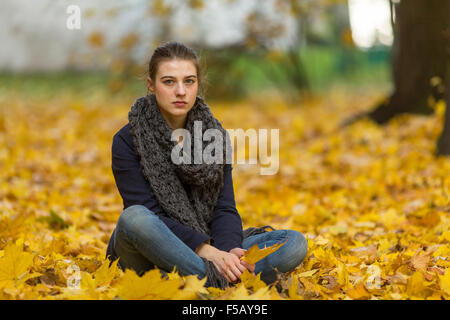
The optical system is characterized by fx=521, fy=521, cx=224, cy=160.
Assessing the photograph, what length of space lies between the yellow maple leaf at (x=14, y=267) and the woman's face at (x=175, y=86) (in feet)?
2.63

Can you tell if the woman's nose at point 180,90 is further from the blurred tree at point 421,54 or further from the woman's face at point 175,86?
the blurred tree at point 421,54

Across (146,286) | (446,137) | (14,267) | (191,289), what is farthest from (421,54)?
(14,267)

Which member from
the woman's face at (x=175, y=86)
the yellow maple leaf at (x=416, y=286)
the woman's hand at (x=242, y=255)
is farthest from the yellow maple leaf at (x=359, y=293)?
the woman's face at (x=175, y=86)

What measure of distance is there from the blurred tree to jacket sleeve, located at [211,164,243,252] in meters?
4.12

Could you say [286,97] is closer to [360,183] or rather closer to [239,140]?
[239,140]

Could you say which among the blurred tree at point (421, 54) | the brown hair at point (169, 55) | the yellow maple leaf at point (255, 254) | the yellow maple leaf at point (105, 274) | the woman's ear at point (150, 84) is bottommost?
the yellow maple leaf at point (105, 274)

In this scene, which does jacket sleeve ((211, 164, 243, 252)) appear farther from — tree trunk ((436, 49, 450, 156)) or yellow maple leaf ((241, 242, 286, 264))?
tree trunk ((436, 49, 450, 156))

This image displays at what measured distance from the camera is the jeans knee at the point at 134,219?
1.88m

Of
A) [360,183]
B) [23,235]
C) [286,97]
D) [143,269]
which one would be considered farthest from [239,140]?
[143,269]

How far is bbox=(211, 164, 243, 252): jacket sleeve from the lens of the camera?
6.86 ft

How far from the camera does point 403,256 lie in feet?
7.45

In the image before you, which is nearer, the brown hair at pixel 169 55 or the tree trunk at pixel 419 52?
the brown hair at pixel 169 55

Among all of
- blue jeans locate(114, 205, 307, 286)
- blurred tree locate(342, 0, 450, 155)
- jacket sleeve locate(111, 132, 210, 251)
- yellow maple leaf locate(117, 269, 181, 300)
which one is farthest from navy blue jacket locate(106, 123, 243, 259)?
blurred tree locate(342, 0, 450, 155)
